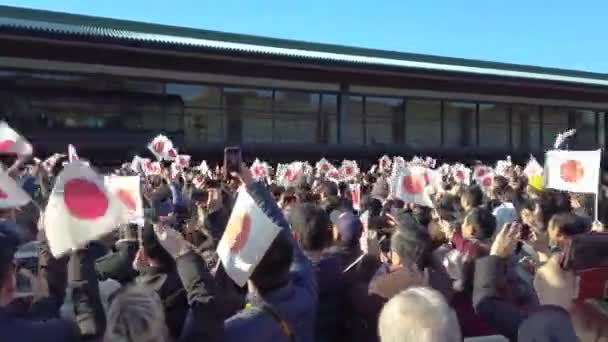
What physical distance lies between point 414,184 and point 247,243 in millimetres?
4281

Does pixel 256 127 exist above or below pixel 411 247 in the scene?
above

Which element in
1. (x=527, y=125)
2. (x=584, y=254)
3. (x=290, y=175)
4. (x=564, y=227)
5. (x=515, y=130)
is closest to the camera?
(x=584, y=254)

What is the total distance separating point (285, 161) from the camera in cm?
2178

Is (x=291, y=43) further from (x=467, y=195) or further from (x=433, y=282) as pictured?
(x=433, y=282)

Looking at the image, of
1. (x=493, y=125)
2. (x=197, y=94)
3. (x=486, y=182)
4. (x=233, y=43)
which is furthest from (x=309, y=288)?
(x=493, y=125)

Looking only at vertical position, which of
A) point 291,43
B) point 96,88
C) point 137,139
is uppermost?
point 291,43

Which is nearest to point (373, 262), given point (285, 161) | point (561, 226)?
point (561, 226)

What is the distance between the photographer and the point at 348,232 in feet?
12.8

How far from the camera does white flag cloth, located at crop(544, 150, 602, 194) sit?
281 inches

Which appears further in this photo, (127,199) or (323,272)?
(127,199)

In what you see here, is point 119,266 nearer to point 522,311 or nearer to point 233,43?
point 522,311

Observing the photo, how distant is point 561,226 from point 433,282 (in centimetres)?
96

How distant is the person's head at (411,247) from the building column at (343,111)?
19094 mm

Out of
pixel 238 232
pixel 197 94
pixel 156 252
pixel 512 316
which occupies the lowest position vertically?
pixel 512 316
